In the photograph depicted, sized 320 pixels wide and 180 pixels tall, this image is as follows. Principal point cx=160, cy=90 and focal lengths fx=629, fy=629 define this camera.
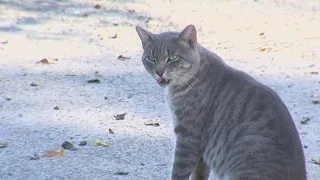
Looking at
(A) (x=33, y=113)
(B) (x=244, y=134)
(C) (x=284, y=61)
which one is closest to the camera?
(B) (x=244, y=134)

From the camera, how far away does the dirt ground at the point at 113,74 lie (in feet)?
17.6

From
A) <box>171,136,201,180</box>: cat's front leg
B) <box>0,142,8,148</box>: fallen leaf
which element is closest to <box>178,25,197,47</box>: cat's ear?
<box>171,136,201,180</box>: cat's front leg

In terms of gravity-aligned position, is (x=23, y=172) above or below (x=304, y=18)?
below

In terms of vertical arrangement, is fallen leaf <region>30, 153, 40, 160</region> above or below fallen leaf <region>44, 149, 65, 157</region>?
below

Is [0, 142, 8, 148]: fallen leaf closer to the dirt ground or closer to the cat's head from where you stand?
the dirt ground

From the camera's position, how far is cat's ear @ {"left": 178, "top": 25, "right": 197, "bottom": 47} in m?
4.70

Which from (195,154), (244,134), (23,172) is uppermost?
(244,134)

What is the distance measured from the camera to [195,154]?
178 inches

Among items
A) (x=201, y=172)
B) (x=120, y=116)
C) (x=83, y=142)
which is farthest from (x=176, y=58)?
(x=120, y=116)

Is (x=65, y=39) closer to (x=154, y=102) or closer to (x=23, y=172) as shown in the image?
(x=154, y=102)

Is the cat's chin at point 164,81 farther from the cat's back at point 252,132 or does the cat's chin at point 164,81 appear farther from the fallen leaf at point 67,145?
the fallen leaf at point 67,145

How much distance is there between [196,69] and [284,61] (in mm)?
3636

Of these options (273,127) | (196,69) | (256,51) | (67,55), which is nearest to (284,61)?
(256,51)

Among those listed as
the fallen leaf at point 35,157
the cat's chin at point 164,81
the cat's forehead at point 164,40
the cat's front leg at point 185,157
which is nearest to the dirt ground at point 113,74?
the fallen leaf at point 35,157
